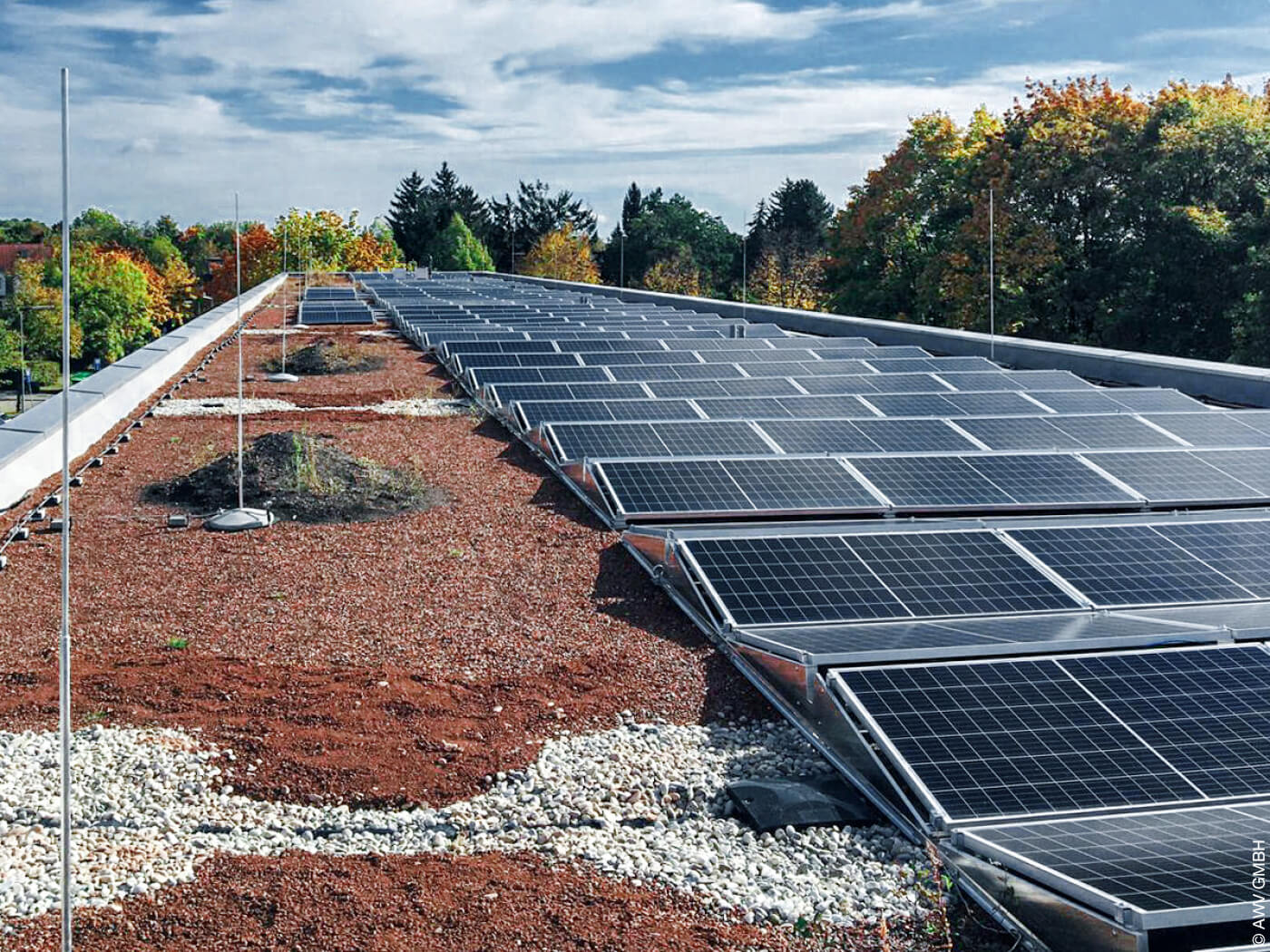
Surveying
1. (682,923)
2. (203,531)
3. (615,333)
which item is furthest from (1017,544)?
(615,333)

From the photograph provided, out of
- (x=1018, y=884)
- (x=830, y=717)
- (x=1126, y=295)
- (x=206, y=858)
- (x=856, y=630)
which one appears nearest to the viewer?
(x=1018, y=884)

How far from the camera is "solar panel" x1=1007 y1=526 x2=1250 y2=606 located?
976 cm

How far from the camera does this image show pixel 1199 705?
24.4 ft

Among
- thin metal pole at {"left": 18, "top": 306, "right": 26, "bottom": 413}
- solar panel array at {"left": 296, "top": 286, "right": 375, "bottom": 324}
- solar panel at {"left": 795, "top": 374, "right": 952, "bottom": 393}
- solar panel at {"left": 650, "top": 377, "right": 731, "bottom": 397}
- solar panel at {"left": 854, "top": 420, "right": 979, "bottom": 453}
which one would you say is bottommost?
thin metal pole at {"left": 18, "top": 306, "right": 26, "bottom": 413}

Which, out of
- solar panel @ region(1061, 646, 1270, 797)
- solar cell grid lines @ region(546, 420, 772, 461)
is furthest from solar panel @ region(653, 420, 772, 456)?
solar panel @ region(1061, 646, 1270, 797)

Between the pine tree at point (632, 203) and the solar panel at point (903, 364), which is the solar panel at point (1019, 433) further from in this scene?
the pine tree at point (632, 203)

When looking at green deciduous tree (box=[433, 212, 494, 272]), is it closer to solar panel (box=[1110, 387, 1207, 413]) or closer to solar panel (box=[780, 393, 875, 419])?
solar panel (box=[780, 393, 875, 419])

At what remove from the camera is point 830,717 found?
7.96m

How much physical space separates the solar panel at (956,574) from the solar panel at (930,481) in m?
2.37

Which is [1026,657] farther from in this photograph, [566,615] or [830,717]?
[566,615]

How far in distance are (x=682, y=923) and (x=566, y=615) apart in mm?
5030

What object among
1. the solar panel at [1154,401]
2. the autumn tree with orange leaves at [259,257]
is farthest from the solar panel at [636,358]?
the autumn tree with orange leaves at [259,257]

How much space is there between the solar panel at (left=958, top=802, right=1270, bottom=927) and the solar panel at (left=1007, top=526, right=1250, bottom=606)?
350 centimetres

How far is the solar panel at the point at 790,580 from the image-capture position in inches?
369
